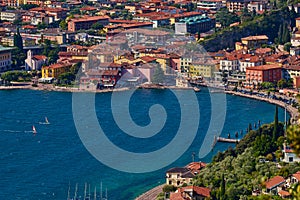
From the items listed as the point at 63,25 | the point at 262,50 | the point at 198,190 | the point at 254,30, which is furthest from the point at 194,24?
the point at 198,190

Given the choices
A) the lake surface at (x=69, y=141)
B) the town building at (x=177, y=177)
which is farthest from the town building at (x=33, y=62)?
the town building at (x=177, y=177)

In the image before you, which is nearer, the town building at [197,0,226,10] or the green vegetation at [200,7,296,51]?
the green vegetation at [200,7,296,51]

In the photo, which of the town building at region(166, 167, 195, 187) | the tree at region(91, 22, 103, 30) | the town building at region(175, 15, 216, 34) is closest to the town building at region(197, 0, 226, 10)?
the town building at region(175, 15, 216, 34)

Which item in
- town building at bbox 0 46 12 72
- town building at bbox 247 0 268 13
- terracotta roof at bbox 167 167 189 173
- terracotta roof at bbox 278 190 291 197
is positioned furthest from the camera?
town building at bbox 247 0 268 13

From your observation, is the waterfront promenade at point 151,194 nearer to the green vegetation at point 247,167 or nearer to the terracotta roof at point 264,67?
the green vegetation at point 247,167

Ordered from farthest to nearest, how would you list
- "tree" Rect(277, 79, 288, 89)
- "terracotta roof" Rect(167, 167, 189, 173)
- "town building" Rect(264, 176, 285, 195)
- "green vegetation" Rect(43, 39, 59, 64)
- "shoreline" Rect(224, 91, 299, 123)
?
"green vegetation" Rect(43, 39, 59, 64)
"tree" Rect(277, 79, 288, 89)
"shoreline" Rect(224, 91, 299, 123)
"terracotta roof" Rect(167, 167, 189, 173)
"town building" Rect(264, 176, 285, 195)

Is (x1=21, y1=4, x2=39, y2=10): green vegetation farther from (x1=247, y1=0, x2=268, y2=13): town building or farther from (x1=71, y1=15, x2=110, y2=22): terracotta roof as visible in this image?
(x1=247, y1=0, x2=268, y2=13): town building

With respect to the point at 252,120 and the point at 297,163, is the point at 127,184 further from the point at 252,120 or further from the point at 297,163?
the point at 252,120
